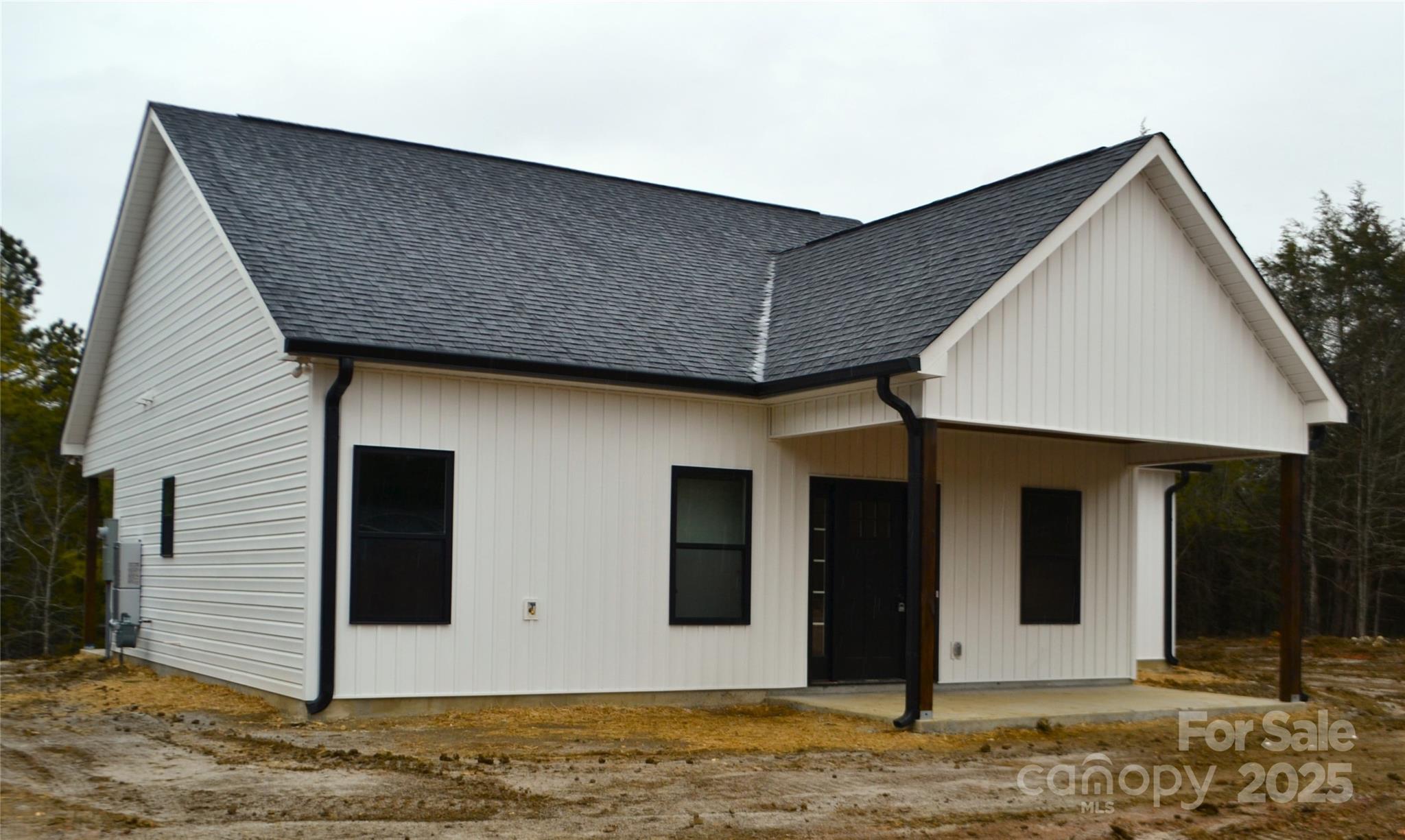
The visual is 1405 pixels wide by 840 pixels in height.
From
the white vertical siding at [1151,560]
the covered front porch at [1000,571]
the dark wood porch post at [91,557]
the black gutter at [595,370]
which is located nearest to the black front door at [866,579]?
the covered front porch at [1000,571]

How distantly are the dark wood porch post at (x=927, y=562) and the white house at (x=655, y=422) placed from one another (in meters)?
0.04

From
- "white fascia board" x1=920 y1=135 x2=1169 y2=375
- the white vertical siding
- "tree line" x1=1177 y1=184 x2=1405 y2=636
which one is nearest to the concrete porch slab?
"white fascia board" x1=920 y1=135 x2=1169 y2=375

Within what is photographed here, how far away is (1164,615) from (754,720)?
9.49 m

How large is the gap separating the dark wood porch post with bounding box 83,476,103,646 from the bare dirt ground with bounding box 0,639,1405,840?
6.40 meters

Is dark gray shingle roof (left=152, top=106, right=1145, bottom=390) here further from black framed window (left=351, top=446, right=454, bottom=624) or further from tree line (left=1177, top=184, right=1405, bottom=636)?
tree line (left=1177, top=184, right=1405, bottom=636)

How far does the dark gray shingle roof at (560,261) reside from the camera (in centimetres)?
1277

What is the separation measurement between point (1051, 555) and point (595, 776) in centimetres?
841

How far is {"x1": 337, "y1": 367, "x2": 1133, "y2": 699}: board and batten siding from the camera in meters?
12.5

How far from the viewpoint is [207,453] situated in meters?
15.3

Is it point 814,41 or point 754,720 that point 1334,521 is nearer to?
point 814,41

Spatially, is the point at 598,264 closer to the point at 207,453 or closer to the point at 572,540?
the point at 572,540

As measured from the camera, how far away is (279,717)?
40.3 feet

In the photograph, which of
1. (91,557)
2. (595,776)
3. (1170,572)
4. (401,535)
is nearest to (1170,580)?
(1170,572)

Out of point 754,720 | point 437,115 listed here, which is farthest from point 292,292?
point 437,115
